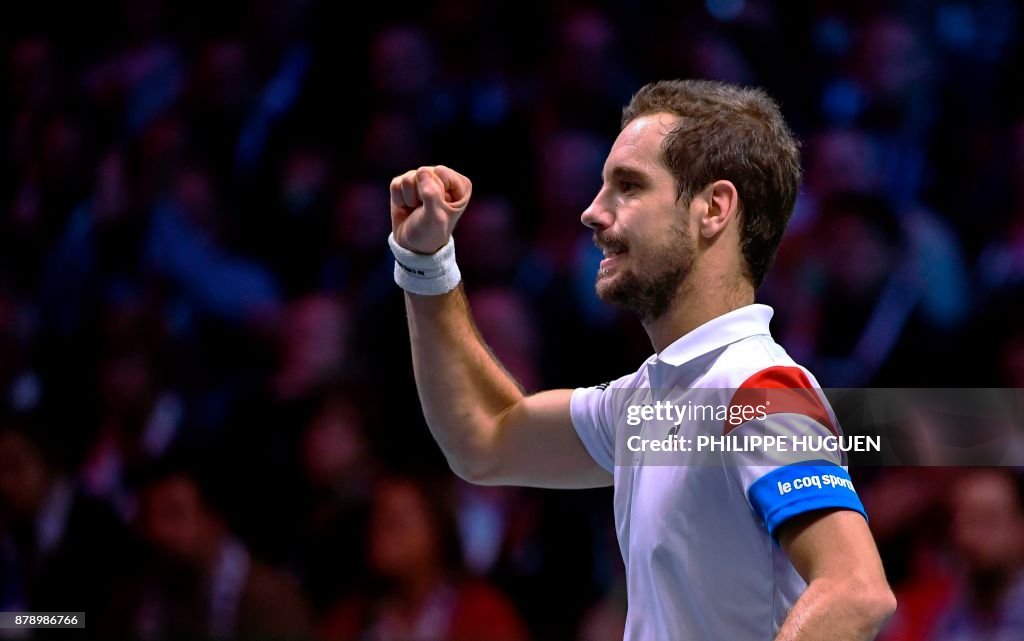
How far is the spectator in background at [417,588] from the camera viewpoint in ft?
11.3

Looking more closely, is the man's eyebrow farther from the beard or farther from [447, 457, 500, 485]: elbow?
[447, 457, 500, 485]: elbow

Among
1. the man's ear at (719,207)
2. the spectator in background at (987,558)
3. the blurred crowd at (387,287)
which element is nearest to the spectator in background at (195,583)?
the blurred crowd at (387,287)

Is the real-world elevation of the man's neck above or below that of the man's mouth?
below

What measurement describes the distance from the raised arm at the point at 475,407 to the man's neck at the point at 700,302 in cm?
34

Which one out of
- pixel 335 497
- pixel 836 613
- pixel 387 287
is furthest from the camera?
pixel 387 287

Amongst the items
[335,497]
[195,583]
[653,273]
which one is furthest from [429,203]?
[195,583]

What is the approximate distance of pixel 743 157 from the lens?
6.56 ft

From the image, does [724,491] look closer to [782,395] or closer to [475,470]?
[782,395]

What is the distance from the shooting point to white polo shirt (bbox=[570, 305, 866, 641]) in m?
1.66

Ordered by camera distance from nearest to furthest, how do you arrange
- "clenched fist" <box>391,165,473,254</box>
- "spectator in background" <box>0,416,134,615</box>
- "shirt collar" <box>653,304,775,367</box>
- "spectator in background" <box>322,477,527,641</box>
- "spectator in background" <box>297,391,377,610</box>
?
"shirt collar" <box>653,304,775,367</box>
"clenched fist" <box>391,165,473,254</box>
"spectator in background" <box>322,477,527,641</box>
"spectator in background" <box>297,391,377,610</box>
"spectator in background" <box>0,416,134,615</box>

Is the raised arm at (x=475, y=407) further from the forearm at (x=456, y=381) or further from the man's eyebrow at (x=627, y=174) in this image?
the man's eyebrow at (x=627, y=174)

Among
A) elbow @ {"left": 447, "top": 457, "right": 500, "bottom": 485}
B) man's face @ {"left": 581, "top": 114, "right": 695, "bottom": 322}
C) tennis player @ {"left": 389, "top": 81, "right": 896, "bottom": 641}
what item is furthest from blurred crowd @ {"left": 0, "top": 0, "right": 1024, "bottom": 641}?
man's face @ {"left": 581, "top": 114, "right": 695, "bottom": 322}

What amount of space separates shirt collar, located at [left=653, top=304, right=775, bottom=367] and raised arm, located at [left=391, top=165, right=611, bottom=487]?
37 centimetres

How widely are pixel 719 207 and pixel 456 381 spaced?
61 centimetres
